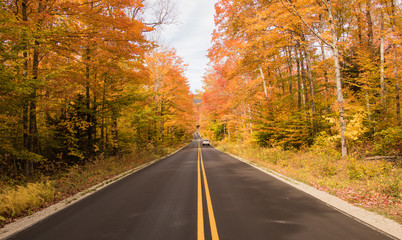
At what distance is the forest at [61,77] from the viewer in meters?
6.72

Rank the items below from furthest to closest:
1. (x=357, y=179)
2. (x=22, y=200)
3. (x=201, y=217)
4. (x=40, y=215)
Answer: (x=357, y=179) → (x=22, y=200) → (x=40, y=215) → (x=201, y=217)

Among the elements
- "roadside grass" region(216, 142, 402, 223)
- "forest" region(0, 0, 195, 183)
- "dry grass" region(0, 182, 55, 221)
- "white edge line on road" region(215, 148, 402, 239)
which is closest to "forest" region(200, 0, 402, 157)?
"roadside grass" region(216, 142, 402, 223)

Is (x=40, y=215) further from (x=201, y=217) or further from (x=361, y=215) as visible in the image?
(x=361, y=215)

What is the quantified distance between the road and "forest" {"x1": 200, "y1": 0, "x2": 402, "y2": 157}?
21.9ft

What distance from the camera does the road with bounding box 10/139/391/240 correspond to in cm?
360

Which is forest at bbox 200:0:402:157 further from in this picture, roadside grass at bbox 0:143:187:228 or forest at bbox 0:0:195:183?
roadside grass at bbox 0:143:187:228

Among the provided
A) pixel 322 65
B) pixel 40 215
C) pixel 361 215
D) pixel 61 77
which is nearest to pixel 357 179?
pixel 361 215

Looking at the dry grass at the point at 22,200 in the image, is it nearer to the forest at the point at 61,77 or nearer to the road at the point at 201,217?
the road at the point at 201,217

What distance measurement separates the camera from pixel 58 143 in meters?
10.3

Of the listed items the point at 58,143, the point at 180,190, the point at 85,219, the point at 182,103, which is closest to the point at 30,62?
the point at 58,143

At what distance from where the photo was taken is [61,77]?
9078mm

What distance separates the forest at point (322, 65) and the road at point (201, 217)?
667cm

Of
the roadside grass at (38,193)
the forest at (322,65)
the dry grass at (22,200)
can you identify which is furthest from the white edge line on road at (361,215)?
the dry grass at (22,200)

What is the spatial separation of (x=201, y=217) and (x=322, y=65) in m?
20.9
